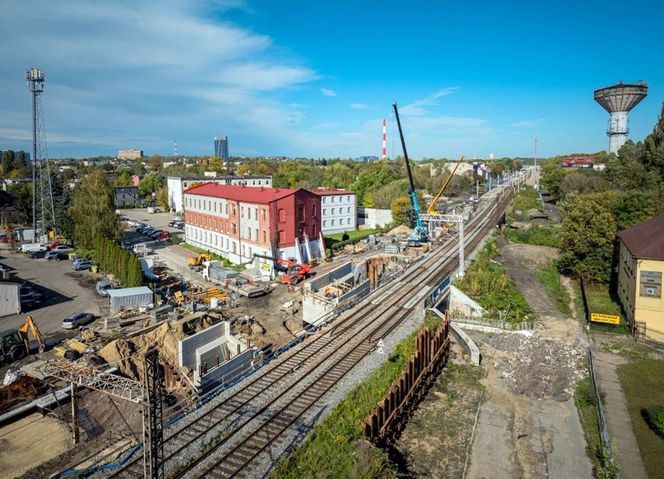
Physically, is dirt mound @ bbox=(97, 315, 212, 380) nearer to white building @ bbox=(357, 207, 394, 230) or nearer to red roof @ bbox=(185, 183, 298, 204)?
red roof @ bbox=(185, 183, 298, 204)

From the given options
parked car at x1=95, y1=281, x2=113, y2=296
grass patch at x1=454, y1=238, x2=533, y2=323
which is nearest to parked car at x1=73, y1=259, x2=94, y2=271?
parked car at x1=95, y1=281, x2=113, y2=296

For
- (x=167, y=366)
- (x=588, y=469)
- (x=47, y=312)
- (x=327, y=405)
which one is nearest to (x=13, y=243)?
(x=47, y=312)

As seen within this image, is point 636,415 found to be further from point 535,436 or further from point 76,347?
point 76,347

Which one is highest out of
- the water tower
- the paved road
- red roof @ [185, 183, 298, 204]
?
the water tower

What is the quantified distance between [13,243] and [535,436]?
6187cm

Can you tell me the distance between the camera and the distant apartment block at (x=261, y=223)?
1697 inches

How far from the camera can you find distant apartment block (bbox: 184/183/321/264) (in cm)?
4309

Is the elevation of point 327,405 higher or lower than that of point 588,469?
higher

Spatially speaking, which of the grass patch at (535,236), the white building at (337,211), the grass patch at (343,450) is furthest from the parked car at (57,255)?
the grass patch at (535,236)

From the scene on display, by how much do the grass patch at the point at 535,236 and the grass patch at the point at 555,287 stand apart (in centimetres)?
846

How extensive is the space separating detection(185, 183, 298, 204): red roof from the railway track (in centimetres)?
1800

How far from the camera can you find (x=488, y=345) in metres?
26.2

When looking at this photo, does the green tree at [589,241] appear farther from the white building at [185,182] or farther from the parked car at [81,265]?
the white building at [185,182]

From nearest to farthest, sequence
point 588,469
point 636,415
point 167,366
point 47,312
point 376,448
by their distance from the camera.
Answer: point 376,448 → point 588,469 → point 636,415 → point 167,366 → point 47,312
